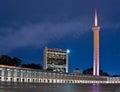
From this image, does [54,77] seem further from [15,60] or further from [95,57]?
[95,57]

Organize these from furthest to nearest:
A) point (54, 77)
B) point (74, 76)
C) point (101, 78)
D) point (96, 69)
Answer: point (96, 69) → point (101, 78) → point (74, 76) → point (54, 77)

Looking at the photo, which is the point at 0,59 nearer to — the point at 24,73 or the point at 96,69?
the point at 24,73

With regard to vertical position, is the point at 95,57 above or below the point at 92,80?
above

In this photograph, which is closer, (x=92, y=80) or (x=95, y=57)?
(x=92, y=80)

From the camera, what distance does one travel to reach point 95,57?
653 ft

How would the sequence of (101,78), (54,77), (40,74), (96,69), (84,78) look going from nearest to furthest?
(40,74) < (54,77) < (84,78) < (101,78) < (96,69)

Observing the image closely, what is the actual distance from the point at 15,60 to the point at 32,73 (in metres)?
58.7

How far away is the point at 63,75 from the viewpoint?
142 meters

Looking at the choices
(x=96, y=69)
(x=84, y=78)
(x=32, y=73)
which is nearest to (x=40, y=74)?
(x=32, y=73)

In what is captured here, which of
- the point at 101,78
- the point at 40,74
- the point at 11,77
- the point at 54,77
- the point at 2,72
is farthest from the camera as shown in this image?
the point at 101,78

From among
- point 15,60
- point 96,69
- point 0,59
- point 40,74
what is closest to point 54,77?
point 40,74

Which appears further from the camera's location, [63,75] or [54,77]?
[63,75]

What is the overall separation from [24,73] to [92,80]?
65726 mm

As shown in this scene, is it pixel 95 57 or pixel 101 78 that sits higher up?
pixel 95 57
